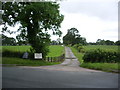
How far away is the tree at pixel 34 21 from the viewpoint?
86.4 ft

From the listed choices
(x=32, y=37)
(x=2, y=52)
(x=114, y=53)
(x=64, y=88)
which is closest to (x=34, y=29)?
(x=32, y=37)

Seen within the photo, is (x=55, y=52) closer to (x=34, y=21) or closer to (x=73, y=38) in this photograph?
(x=34, y=21)

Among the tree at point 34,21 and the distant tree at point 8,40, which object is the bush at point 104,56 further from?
the distant tree at point 8,40

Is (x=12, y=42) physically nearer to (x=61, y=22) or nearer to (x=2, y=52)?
(x=2, y=52)

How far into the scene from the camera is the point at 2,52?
1183 inches

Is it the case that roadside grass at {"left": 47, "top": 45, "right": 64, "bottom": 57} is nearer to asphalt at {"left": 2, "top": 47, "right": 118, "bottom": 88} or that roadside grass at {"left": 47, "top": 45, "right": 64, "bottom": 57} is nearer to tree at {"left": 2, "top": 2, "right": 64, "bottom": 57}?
tree at {"left": 2, "top": 2, "right": 64, "bottom": 57}

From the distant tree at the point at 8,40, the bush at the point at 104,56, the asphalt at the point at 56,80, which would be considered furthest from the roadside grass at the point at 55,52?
the asphalt at the point at 56,80

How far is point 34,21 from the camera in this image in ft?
89.4

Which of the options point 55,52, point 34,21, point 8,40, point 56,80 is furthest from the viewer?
point 55,52

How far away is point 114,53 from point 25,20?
41.0 feet

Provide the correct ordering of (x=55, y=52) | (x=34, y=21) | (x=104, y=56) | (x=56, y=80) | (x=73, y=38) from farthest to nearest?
(x=73, y=38)
(x=55, y=52)
(x=34, y=21)
(x=104, y=56)
(x=56, y=80)

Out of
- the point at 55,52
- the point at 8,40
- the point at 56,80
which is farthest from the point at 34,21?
the point at 55,52

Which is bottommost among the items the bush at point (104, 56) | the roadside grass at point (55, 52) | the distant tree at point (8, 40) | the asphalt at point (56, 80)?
the roadside grass at point (55, 52)

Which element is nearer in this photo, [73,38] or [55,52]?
[55,52]
